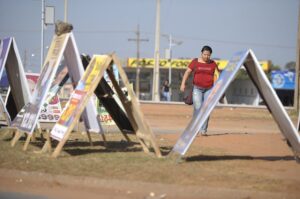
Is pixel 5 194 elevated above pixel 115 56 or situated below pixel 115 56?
below

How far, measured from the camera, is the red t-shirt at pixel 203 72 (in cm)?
1284

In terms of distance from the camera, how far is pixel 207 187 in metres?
7.66

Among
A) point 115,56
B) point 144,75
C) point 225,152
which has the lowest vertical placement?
point 144,75

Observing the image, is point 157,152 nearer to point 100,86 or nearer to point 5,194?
point 100,86

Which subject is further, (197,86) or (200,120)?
(197,86)

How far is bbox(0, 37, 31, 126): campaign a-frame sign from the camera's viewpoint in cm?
1187

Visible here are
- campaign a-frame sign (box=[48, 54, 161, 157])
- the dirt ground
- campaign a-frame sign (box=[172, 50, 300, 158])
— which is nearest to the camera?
the dirt ground

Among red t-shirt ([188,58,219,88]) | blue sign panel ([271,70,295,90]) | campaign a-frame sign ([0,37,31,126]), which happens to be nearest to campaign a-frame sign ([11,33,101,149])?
campaign a-frame sign ([0,37,31,126])

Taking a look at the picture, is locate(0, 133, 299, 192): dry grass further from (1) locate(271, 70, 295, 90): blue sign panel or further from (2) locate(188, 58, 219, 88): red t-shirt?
(1) locate(271, 70, 295, 90): blue sign panel

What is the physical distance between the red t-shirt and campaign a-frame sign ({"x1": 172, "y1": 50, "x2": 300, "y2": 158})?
317cm

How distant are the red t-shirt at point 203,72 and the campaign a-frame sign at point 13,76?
11.0 feet

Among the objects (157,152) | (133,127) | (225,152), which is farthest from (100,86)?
(225,152)

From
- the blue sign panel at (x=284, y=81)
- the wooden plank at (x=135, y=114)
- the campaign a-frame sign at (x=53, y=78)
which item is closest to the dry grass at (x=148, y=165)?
the wooden plank at (x=135, y=114)

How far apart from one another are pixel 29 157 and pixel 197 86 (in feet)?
14.8
